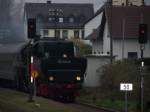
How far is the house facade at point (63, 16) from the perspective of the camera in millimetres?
122312

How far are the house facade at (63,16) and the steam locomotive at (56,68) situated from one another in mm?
81204

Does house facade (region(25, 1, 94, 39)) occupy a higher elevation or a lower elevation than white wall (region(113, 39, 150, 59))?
higher

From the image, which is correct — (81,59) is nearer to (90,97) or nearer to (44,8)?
(90,97)

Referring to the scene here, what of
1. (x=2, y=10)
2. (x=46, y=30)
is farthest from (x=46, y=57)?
(x=46, y=30)

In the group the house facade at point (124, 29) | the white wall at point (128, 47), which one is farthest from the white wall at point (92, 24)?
the white wall at point (128, 47)

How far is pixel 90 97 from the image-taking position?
39.7m

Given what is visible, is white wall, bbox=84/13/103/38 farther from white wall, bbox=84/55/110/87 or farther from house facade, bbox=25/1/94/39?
white wall, bbox=84/55/110/87

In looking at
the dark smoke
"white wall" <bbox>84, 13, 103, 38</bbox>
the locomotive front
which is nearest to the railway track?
the locomotive front

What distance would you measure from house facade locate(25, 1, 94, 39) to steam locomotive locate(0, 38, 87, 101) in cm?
8120

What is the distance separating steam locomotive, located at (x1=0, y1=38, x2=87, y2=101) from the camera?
35.3m

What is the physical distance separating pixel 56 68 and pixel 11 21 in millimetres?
26716

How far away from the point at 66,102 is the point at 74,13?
98.4 metres

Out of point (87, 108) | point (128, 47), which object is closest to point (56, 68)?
point (87, 108)

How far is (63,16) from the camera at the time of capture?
130 m
